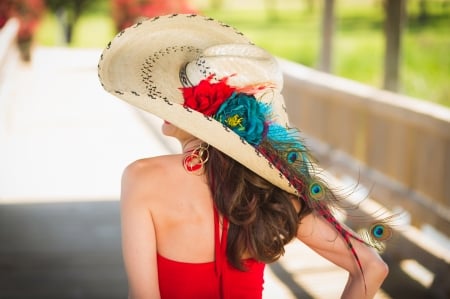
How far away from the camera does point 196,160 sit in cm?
226

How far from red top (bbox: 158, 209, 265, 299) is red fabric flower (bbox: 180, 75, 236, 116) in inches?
12.5

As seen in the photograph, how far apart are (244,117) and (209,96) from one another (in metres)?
0.11

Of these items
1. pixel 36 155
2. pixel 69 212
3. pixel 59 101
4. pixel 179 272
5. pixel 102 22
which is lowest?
pixel 102 22

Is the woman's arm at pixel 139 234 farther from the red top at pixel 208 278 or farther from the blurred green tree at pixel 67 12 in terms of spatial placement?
the blurred green tree at pixel 67 12

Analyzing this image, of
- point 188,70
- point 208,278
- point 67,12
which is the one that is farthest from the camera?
point 67,12

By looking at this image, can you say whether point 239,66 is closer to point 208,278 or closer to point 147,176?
point 147,176

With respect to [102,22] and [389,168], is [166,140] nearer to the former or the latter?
[389,168]

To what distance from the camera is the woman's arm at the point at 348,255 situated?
2211 millimetres

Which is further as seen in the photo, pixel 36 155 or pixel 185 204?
pixel 36 155

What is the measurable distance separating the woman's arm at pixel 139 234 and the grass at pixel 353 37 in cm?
1897

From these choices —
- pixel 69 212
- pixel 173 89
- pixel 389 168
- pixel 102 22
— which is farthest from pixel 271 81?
pixel 102 22

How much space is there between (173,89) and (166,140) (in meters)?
7.41

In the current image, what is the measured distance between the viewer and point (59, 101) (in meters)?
13.9

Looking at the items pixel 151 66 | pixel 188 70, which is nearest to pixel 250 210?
pixel 188 70
